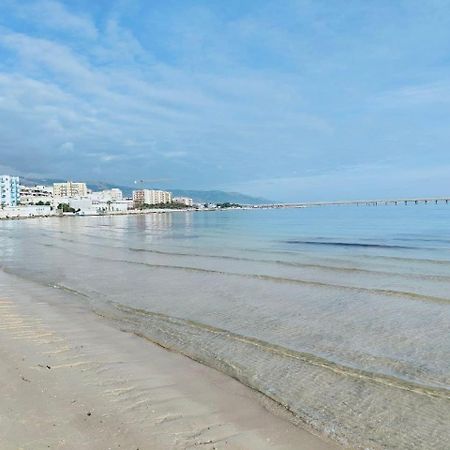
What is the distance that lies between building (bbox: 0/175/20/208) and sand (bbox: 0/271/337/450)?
7071 inches

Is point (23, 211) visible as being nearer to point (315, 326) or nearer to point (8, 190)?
point (8, 190)

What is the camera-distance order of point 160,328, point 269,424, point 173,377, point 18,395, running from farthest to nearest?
point 160,328, point 173,377, point 18,395, point 269,424

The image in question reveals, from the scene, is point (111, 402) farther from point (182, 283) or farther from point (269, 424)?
point (182, 283)

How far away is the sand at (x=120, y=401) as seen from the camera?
14.3 ft

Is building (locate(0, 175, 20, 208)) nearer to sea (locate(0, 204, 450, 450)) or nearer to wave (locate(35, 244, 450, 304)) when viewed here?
sea (locate(0, 204, 450, 450))

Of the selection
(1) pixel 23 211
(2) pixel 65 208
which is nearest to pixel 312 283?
(1) pixel 23 211

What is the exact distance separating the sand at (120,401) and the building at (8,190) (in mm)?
179601

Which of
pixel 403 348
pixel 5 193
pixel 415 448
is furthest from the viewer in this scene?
pixel 5 193

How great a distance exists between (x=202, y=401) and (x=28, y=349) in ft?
11.6

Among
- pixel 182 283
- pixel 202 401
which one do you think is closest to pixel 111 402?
pixel 202 401

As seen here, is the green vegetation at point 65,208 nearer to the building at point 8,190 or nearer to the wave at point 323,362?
the building at point 8,190

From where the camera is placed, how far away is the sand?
4359mm

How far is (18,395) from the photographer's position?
5.20 metres

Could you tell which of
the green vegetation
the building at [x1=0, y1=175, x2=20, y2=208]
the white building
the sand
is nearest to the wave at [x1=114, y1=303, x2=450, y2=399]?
the sand
